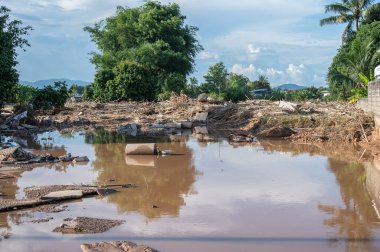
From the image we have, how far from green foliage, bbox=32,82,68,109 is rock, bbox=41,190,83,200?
58.8 feet

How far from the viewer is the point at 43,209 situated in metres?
7.14

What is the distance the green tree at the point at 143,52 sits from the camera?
35.6 m

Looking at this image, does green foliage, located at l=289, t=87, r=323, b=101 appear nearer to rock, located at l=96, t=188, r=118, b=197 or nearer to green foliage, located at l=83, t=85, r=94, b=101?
green foliage, located at l=83, t=85, r=94, b=101

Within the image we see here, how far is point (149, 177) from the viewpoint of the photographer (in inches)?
387

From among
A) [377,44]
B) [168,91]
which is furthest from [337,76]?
[168,91]

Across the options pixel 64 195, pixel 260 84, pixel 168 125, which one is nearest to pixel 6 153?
pixel 64 195

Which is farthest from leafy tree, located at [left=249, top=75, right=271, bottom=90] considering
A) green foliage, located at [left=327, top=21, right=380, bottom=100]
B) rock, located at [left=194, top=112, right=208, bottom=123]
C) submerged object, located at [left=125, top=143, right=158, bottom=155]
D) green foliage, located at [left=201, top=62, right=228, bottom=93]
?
submerged object, located at [left=125, top=143, right=158, bottom=155]

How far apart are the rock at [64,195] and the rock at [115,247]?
2396mm

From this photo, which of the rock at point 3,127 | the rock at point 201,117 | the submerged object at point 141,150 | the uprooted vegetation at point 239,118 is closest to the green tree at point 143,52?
the uprooted vegetation at point 239,118

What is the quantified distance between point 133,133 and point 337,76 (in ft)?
58.9

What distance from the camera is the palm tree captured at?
39.2 m

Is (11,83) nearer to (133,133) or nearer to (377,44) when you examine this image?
(133,133)

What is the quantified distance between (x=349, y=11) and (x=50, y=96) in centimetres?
2720

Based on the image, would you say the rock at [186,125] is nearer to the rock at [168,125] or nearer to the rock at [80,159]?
the rock at [168,125]
